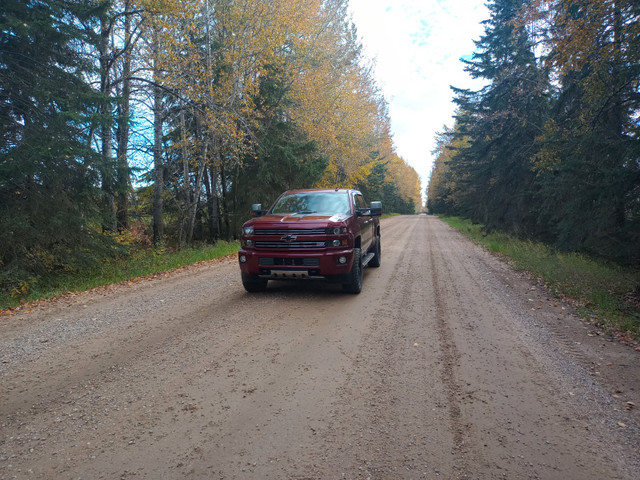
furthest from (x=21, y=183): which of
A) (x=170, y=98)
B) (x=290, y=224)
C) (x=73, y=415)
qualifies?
(x=170, y=98)

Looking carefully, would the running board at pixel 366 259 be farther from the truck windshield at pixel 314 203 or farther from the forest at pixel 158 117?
the forest at pixel 158 117

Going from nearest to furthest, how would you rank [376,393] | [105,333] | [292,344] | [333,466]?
[333,466], [376,393], [292,344], [105,333]

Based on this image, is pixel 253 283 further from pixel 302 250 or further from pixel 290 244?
pixel 302 250

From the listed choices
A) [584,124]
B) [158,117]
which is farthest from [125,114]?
[584,124]

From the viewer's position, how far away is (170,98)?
1625 centimetres

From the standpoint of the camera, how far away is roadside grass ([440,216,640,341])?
219 inches

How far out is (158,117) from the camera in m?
16.0

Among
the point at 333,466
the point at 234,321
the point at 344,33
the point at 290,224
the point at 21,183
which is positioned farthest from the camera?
the point at 344,33

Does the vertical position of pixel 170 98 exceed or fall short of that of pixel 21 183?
it exceeds it

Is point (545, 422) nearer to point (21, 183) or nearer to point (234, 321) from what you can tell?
point (234, 321)

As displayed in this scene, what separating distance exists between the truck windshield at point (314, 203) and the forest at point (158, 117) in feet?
17.1

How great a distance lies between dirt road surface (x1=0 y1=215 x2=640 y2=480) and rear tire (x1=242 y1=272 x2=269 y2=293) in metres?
0.65

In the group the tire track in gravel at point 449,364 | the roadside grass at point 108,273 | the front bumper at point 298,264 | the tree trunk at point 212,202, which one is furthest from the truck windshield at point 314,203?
the tree trunk at point 212,202

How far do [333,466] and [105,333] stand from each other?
158 inches
